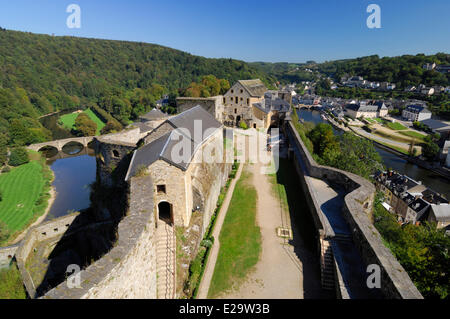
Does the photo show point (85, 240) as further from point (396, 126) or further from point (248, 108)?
point (396, 126)

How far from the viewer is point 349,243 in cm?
1195

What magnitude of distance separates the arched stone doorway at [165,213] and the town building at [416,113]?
331ft

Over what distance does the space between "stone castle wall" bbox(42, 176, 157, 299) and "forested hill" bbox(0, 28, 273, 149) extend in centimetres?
5099

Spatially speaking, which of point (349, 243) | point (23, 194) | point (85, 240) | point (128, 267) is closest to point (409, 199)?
point (349, 243)

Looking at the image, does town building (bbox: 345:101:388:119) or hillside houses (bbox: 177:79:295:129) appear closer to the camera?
hillside houses (bbox: 177:79:295:129)

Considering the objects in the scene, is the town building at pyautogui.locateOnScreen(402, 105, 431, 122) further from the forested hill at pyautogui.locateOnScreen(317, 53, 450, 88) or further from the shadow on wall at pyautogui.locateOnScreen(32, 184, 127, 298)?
the shadow on wall at pyautogui.locateOnScreen(32, 184, 127, 298)

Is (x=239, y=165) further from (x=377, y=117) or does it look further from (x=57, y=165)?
(x=377, y=117)

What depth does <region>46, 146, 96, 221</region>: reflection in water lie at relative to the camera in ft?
106

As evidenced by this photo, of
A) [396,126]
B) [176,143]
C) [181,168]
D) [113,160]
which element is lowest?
[113,160]

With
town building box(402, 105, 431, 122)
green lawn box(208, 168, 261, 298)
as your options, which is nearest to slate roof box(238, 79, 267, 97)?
green lawn box(208, 168, 261, 298)

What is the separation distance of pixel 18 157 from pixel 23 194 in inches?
517

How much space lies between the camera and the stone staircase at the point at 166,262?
1035cm
